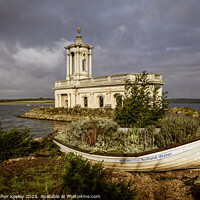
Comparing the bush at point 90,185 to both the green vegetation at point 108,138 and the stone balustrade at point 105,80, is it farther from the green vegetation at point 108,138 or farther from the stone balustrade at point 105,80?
the stone balustrade at point 105,80

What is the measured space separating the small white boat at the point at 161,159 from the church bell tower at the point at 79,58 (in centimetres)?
2831

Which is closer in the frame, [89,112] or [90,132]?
[90,132]

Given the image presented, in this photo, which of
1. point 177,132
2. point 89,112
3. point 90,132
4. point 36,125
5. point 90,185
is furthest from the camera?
point 89,112

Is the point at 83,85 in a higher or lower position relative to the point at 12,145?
higher

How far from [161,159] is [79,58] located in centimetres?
2977

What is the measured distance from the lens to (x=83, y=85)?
30094 millimetres

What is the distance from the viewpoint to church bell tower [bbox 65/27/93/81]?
32.2 metres

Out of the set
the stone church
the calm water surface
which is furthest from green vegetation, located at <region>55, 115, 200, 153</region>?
the stone church

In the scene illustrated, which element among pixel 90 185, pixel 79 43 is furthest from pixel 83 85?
pixel 90 185

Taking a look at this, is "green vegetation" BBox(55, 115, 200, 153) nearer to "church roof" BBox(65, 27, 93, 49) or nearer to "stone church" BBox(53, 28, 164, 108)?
"stone church" BBox(53, 28, 164, 108)

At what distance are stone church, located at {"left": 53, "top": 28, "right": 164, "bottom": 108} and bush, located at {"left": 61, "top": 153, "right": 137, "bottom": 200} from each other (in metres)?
20.6

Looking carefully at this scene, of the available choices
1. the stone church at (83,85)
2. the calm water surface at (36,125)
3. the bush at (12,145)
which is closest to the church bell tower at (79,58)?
the stone church at (83,85)

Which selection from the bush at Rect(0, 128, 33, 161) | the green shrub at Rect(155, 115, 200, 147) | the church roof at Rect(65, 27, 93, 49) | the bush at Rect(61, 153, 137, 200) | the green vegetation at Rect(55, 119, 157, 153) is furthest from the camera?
the church roof at Rect(65, 27, 93, 49)

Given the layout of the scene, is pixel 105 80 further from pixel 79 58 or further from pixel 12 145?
pixel 12 145
